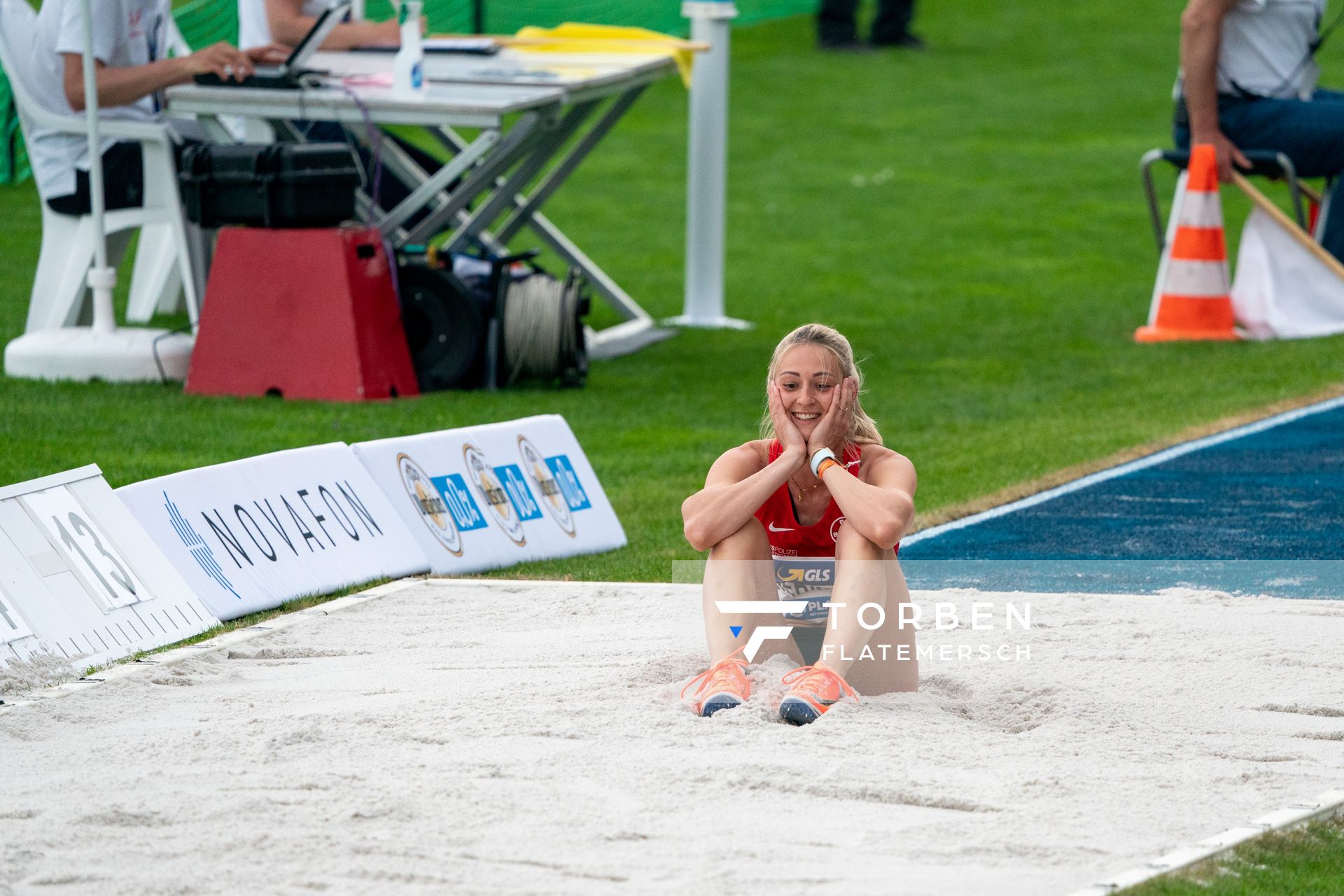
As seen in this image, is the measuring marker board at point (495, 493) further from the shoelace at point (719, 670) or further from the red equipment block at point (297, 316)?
the red equipment block at point (297, 316)

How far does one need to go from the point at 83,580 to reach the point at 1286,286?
8100 mm

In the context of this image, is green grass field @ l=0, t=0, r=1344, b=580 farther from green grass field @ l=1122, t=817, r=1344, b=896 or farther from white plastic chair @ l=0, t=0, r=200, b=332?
green grass field @ l=1122, t=817, r=1344, b=896

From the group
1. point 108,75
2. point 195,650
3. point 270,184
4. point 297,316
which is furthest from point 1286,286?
point 195,650

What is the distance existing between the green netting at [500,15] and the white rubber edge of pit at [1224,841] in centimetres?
1408

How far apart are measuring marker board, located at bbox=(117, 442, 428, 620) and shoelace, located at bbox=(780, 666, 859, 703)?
195 centimetres

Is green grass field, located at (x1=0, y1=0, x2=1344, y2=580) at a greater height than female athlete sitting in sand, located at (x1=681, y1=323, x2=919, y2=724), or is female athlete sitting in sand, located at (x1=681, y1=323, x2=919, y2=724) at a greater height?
female athlete sitting in sand, located at (x1=681, y1=323, x2=919, y2=724)

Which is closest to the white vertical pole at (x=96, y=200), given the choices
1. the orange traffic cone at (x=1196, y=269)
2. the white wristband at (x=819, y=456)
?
the white wristband at (x=819, y=456)

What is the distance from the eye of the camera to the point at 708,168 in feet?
39.7

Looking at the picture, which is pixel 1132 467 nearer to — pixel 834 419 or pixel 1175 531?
pixel 1175 531

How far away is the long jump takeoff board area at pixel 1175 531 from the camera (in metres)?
6.46

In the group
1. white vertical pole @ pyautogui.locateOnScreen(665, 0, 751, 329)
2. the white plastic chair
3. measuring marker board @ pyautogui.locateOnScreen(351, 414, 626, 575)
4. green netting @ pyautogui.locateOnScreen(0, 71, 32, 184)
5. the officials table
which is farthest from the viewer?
green netting @ pyautogui.locateOnScreen(0, 71, 32, 184)

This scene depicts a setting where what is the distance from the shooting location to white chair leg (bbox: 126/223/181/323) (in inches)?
454

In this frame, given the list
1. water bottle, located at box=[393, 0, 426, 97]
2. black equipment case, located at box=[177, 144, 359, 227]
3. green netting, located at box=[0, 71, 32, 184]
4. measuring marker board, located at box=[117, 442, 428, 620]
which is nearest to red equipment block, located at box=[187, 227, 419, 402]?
black equipment case, located at box=[177, 144, 359, 227]

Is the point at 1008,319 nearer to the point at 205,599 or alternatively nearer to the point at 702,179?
the point at 702,179
